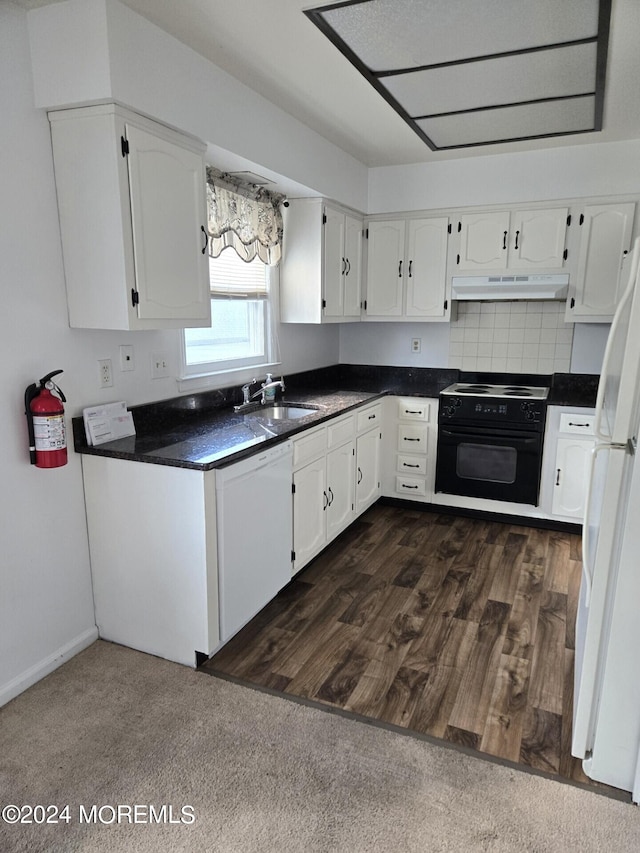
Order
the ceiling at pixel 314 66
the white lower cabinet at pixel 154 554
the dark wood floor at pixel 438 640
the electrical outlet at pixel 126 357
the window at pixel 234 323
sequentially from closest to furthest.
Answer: the ceiling at pixel 314 66 → the dark wood floor at pixel 438 640 → the white lower cabinet at pixel 154 554 → the electrical outlet at pixel 126 357 → the window at pixel 234 323

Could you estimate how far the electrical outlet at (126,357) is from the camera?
2.52m

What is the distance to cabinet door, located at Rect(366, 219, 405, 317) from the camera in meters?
4.09

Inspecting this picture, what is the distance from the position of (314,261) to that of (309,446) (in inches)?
52.9

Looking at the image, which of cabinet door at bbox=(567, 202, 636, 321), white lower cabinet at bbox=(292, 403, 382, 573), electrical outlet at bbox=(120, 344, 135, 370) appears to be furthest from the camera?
cabinet door at bbox=(567, 202, 636, 321)

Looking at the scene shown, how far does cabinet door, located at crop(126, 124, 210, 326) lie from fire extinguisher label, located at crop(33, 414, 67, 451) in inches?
20.3

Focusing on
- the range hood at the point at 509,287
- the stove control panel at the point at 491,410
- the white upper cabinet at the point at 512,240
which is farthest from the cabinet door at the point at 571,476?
the white upper cabinet at the point at 512,240

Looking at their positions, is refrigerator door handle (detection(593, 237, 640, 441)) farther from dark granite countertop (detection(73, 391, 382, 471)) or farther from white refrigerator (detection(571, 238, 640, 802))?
dark granite countertop (detection(73, 391, 382, 471))

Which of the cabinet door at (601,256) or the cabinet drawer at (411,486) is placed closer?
the cabinet door at (601,256)

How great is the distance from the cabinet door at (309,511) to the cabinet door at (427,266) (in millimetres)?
1576

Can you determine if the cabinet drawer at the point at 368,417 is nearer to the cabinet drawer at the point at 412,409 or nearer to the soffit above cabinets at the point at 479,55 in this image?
the cabinet drawer at the point at 412,409

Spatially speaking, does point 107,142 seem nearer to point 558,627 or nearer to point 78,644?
point 78,644

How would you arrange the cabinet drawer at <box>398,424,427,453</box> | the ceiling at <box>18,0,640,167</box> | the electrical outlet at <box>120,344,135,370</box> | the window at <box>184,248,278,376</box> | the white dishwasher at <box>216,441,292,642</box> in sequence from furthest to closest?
1. the cabinet drawer at <box>398,424,427,453</box>
2. the window at <box>184,248,278,376</box>
3. the electrical outlet at <box>120,344,135,370</box>
4. the white dishwasher at <box>216,441,292,642</box>
5. the ceiling at <box>18,0,640,167</box>

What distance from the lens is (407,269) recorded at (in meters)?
4.07

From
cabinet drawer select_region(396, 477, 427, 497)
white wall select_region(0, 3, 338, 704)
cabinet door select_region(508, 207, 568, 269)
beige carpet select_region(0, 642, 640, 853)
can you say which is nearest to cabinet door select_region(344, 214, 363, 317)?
cabinet door select_region(508, 207, 568, 269)
